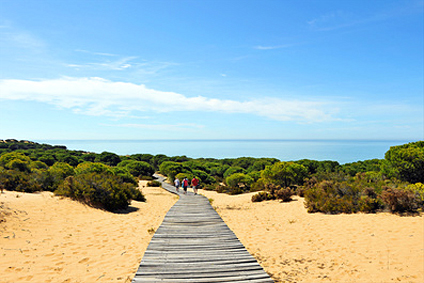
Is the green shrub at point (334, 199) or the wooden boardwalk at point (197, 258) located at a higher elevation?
the green shrub at point (334, 199)

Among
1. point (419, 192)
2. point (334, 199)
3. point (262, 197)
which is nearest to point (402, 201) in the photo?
point (419, 192)

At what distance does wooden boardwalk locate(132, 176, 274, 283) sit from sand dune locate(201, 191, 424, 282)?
73 centimetres

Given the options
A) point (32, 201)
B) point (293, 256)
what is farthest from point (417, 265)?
point (32, 201)

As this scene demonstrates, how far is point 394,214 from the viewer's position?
10141 millimetres

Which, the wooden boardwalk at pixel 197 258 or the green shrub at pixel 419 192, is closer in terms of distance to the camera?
the wooden boardwalk at pixel 197 258

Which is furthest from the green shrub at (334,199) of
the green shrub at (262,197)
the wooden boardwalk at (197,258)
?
the wooden boardwalk at (197,258)

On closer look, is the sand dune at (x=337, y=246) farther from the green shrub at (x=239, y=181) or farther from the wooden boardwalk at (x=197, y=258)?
the green shrub at (x=239, y=181)

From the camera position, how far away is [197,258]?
6.36m

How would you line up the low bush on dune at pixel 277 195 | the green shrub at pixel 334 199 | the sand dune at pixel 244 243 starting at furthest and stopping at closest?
1. the low bush on dune at pixel 277 195
2. the green shrub at pixel 334 199
3. the sand dune at pixel 244 243

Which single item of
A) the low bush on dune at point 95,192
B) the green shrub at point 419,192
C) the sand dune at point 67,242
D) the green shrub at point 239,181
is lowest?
the green shrub at point 239,181

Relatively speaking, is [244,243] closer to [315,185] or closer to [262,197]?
[262,197]

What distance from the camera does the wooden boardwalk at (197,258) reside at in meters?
5.37

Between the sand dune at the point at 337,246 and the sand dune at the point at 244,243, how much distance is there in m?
0.02

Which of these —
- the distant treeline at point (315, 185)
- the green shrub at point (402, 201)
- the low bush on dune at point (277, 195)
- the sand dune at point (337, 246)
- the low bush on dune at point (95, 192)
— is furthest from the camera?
the low bush on dune at point (277, 195)
